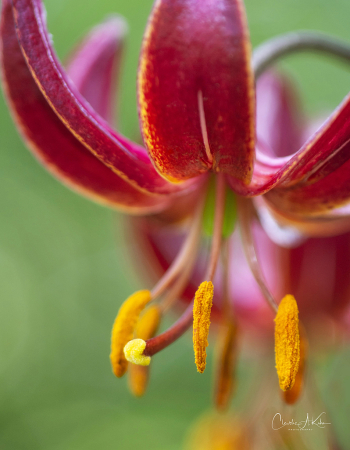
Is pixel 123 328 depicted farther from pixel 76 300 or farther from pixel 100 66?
pixel 76 300

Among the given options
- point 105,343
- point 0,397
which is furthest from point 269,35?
point 0,397

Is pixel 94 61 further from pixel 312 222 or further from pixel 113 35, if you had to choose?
pixel 312 222

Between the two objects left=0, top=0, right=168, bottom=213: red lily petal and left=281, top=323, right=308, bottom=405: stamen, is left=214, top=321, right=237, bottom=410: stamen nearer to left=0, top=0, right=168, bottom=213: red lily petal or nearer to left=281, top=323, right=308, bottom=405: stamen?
left=281, top=323, right=308, bottom=405: stamen
